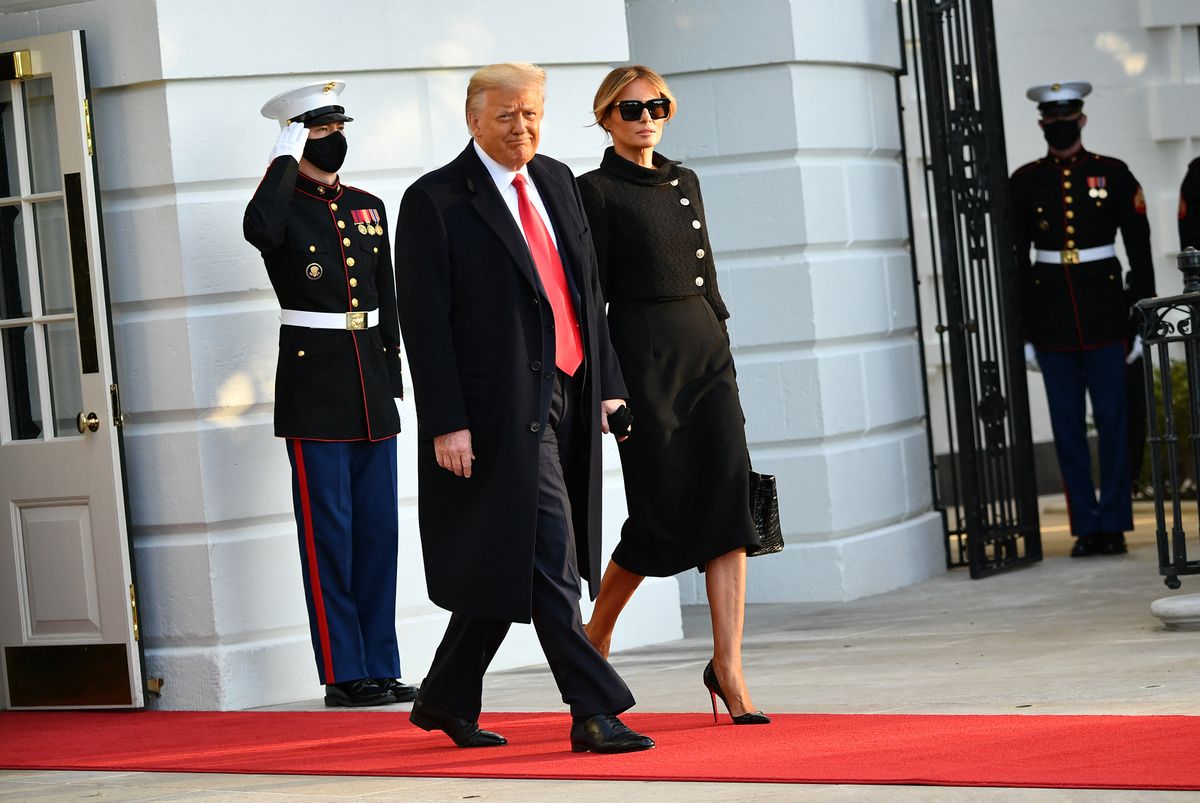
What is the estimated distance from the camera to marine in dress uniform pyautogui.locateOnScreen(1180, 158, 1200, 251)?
8336 mm

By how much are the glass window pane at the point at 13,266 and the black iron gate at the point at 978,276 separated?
137 inches

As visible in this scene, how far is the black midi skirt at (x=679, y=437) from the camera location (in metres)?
5.06

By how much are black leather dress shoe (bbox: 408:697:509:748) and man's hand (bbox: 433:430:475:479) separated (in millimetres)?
658

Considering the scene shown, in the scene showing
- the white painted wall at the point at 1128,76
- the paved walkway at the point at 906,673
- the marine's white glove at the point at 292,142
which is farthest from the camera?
the white painted wall at the point at 1128,76

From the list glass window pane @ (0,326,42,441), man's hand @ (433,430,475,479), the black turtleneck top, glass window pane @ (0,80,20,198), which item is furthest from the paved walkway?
glass window pane @ (0,80,20,198)

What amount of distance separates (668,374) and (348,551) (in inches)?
62.4

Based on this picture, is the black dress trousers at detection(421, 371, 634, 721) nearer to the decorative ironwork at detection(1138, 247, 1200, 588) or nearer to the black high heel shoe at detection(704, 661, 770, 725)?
the black high heel shoe at detection(704, 661, 770, 725)

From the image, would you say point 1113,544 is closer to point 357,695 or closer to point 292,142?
point 357,695

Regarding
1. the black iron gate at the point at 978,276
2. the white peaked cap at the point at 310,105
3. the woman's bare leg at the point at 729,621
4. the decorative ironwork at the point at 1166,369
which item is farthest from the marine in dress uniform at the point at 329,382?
the black iron gate at the point at 978,276

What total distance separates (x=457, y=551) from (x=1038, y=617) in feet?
9.18

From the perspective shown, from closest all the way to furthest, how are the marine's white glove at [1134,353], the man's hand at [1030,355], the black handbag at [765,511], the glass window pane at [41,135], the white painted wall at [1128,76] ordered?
the black handbag at [765,511]
the glass window pane at [41,135]
the marine's white glove at [1134,353]
the man's hand at [1030,355]
the white painted wall at [1128,76]

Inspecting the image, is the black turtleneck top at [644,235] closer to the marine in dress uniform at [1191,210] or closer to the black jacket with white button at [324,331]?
the black jacket with white button at [324,331]

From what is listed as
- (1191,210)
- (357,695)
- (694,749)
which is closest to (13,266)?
(357,695)

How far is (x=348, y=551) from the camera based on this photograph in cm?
627
